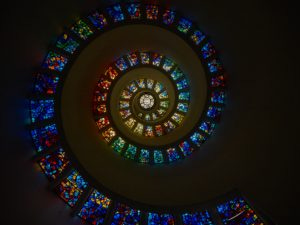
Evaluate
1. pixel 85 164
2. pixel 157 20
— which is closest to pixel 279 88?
pixel 157 20

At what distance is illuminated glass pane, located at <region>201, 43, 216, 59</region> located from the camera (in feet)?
31.2

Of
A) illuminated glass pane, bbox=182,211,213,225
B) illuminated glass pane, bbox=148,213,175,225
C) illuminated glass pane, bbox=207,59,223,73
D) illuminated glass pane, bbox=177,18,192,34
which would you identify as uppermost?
illuminated glass pane, bbox=177,18,192,34

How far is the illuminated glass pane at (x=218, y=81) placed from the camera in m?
9.78

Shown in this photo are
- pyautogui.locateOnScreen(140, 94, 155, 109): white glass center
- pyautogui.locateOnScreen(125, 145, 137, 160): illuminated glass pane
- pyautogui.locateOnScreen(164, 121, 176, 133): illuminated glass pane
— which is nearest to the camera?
pyautogui.locateOnScreen(125, 145, 137, 160): illuminated glass pane

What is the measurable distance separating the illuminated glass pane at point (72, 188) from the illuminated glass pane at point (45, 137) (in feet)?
4.97

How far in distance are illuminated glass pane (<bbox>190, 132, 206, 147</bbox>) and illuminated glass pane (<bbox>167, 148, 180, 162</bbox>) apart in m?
0.99

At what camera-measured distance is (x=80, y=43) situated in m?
9.25

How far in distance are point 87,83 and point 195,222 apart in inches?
291

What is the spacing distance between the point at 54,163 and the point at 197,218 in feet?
20.0

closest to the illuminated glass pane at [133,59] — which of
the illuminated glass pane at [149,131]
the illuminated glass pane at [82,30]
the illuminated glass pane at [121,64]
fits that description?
the illuminated glass pane at [121,64]

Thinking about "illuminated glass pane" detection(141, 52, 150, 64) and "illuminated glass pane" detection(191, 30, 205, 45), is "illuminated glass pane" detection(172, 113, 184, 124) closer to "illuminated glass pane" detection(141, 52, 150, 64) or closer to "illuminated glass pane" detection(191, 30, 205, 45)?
"illuminated glass pane" detection(141, 52, 150, 64)

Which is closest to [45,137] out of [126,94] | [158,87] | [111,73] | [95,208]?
[95,208]

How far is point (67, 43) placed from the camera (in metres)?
9.05

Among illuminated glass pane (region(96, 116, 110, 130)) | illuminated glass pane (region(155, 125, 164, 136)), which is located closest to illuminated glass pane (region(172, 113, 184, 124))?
illuminated glass pane (region(155, 125, 164, 136))
